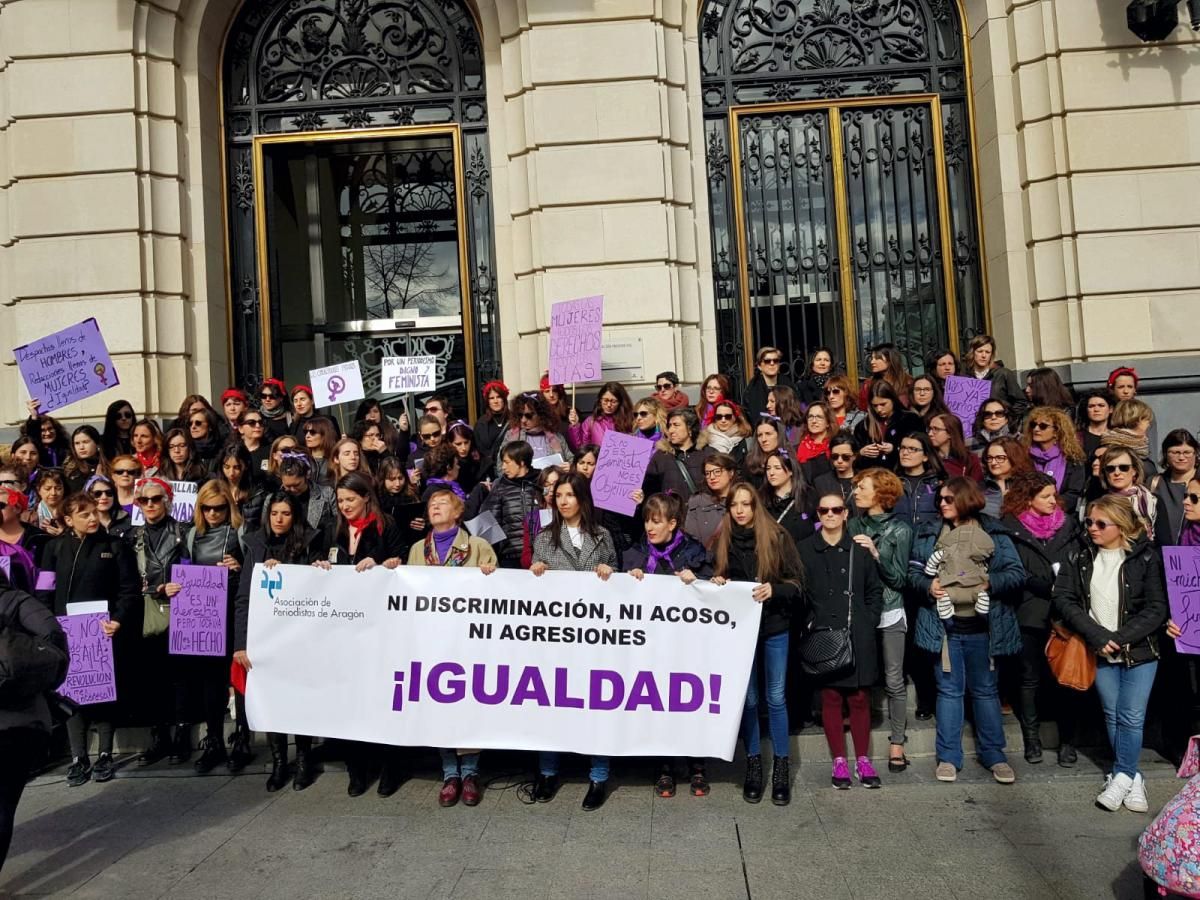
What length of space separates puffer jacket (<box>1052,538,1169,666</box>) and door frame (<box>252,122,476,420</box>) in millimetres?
7698

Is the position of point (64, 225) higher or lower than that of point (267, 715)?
higher

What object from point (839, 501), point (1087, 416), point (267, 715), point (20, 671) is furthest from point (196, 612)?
point (1087, 416)

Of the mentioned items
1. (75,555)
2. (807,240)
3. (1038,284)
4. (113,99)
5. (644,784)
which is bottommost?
(644,784)

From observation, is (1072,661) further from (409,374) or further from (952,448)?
(409,374)

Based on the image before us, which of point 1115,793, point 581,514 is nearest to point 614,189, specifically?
point 581,514

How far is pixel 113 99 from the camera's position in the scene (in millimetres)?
11820

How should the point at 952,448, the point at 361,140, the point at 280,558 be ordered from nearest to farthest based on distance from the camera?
the point at 280,558, the point at 952,448, the point at 361,140

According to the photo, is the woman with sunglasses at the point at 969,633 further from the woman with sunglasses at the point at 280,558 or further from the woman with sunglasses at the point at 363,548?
the woman with sunglasses at the point at 280,558

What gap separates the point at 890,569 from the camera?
276 inches

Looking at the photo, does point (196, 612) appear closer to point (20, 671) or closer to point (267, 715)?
point (267, 715)

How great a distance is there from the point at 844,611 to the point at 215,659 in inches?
169

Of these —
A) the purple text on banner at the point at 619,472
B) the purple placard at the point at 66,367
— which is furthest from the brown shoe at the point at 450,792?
the purple placard at the point at 66,367

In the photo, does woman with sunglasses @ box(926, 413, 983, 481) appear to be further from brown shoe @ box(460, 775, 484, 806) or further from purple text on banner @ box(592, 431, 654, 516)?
brown shoe @ box(460, 775, 484, 806)

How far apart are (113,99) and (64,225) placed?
148 centimetres
